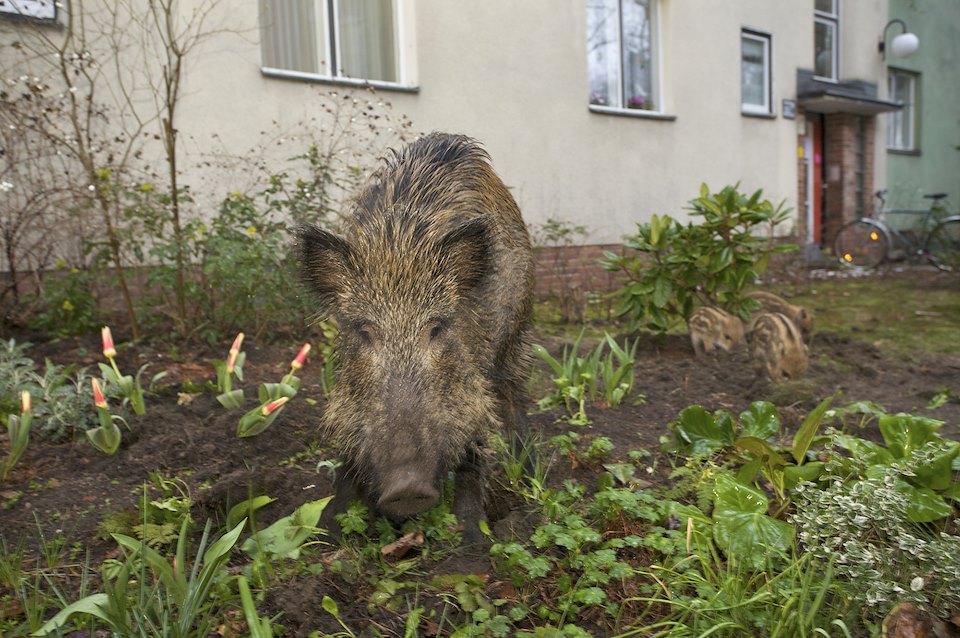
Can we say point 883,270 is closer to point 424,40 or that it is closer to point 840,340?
point 840,340

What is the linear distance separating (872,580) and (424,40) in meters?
7.62

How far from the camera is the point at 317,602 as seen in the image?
7.07ft

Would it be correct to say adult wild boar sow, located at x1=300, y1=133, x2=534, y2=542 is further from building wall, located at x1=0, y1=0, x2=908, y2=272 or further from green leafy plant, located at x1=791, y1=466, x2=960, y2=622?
building wall, located at x1=0, y1=0, x2=908, y2=272

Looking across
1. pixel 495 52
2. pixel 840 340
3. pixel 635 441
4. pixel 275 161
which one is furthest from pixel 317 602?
pixel 495 52

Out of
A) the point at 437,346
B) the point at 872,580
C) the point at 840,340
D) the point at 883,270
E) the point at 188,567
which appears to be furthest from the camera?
the point at 883,270

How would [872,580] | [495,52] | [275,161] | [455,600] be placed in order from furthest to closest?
[495,52]
[275,161]
[455,600]
[872,580]

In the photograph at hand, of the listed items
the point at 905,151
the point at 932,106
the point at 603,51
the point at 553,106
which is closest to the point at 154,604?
the point at 553,106

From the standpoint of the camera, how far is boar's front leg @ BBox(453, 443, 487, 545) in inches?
108

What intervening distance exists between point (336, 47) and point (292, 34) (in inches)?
19.5

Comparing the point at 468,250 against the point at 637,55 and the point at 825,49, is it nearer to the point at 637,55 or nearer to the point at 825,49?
the point at 637,55

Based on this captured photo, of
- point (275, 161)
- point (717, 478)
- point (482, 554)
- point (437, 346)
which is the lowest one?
point (482, 554)

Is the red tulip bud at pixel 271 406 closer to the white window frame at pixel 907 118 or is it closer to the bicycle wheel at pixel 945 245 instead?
the bicycle wheel at pixel 945 245

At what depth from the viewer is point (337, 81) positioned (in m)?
7.69

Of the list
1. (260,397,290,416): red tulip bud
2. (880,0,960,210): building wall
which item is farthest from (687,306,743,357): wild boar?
(880,0,960,210): building wall
